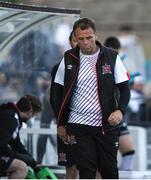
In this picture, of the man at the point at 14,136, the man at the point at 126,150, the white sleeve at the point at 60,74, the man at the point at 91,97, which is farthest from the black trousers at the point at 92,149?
the man at the point at 126,150

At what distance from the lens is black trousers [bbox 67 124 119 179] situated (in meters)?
10.1

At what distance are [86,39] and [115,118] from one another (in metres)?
0.80

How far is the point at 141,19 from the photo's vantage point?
112 feet

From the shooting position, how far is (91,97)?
1014 centimetres

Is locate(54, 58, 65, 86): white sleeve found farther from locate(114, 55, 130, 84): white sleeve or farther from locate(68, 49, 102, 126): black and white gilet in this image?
locate(114, 55, 130, 84): white sleeve

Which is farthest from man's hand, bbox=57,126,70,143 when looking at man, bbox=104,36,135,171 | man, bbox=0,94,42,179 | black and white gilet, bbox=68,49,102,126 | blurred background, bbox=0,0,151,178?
man, bbox=104,36,135,171

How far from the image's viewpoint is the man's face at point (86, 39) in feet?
32.9

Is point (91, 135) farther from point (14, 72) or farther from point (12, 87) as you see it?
point (12, 87)

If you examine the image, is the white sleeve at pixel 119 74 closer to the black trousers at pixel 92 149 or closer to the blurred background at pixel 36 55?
the black trousers at pixel 92 149

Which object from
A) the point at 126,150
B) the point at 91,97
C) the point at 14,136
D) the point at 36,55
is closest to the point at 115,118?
the point at 91,97

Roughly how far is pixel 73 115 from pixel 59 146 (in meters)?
0.93

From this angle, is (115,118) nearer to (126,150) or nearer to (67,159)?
(67,159)

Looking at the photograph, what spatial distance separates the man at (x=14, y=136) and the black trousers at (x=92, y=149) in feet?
4.22

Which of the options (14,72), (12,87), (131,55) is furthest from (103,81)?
(131,55)
